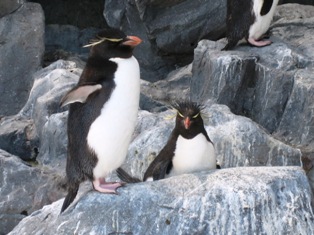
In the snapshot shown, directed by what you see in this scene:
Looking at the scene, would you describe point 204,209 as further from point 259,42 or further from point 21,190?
point 259,42

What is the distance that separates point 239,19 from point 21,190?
7.68 feet

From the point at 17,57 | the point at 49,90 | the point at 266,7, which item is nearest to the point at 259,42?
the point at 266,7

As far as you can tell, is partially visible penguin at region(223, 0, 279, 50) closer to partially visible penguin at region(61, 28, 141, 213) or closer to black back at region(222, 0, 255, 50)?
black back at region(222, 0, 255, 50)

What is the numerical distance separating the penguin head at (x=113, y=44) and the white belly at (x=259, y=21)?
3.04 m

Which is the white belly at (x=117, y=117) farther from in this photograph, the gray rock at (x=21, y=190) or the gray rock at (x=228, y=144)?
the gray rock at (x=21, y=190)

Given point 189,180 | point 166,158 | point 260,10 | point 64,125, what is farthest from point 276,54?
point 189,180

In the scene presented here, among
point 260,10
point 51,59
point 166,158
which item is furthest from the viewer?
point 51,59

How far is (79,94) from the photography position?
4168mm

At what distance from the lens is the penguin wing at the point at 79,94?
4121 mm

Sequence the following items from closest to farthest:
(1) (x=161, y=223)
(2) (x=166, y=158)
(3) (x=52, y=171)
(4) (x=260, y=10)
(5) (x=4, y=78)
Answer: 1. (1) (x=161, y=223)
2. (2) (x=166, y=158)
3. (3) (x=52, y=171)
4. (4) (x=260, y=10)
5. (5) (x=4, y=78)

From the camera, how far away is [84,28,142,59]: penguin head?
4.20 metres

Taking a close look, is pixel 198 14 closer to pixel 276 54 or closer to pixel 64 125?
pixel 276 54

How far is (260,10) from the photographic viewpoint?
7.06 meters

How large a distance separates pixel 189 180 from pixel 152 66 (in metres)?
5.24
